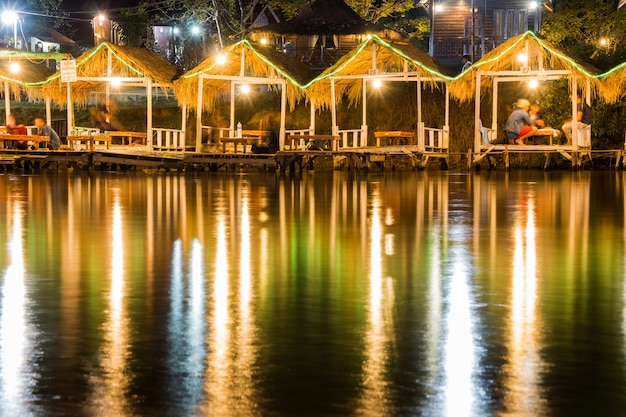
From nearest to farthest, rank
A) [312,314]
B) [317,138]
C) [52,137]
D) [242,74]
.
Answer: [312,314]
[317,138]
[242,74]
[52,137]

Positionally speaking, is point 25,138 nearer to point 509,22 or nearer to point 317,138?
point 317,138

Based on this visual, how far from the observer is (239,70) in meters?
34.2

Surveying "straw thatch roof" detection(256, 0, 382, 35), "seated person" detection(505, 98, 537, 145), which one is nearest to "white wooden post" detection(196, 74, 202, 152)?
"seated person" detection(505, 98, 537, 145)

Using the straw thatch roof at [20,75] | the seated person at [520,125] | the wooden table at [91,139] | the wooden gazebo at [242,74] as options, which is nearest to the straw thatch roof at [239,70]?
the wooden gazebo at [242,74]

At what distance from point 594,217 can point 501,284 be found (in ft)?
21.6

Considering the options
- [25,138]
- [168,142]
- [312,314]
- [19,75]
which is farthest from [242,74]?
[312,314]

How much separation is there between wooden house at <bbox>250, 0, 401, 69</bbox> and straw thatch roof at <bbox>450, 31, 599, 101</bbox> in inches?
696

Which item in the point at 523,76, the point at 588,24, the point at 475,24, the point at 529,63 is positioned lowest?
Result: the point at 523,76

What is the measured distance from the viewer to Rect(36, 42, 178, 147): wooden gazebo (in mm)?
32312

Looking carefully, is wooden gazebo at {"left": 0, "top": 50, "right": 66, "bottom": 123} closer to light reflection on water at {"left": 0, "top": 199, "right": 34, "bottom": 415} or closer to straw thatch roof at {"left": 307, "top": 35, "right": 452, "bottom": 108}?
straw thatch roof at {"left": 307, "top": 35, "right": 452, "bottom": 108}

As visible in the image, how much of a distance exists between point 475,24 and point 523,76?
21.2m

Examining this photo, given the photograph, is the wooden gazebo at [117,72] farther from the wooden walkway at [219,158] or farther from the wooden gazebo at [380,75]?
the wooden gazebo at [380,75]

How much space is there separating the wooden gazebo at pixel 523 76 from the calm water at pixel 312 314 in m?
16.0

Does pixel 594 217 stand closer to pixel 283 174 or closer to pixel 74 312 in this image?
pixel 74 312
